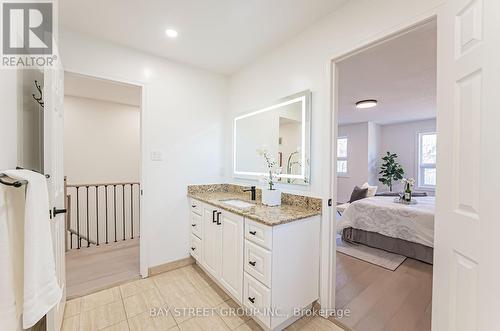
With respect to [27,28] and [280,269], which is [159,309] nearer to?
[280,269]

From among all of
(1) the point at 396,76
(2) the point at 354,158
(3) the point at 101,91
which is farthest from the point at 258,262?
(2) the point at 354,158

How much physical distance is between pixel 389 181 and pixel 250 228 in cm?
571

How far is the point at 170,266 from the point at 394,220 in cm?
299

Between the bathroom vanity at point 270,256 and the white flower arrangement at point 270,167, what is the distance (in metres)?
0.23

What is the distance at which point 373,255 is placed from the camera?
2.86m

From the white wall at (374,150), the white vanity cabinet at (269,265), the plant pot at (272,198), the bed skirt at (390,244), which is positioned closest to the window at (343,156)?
the white wall at (374,150)

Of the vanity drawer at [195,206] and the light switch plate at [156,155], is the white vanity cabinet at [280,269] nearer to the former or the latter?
the vanity drawer at [195,206]

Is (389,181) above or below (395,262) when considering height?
above

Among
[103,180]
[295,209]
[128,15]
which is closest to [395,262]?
[295,209]

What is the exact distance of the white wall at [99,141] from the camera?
3.89 m

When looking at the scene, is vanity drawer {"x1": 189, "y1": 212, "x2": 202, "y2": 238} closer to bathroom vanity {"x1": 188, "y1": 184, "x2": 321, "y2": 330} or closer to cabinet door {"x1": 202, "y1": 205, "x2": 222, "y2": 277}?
cabinet door {"x1": 202, "y1": 205, "x2": 222, "y2": 277}

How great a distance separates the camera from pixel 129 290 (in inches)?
82.0

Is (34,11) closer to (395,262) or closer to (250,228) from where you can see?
(250,228)

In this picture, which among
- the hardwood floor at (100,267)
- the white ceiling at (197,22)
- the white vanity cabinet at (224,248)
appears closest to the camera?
the white ceiling at (197,22)
